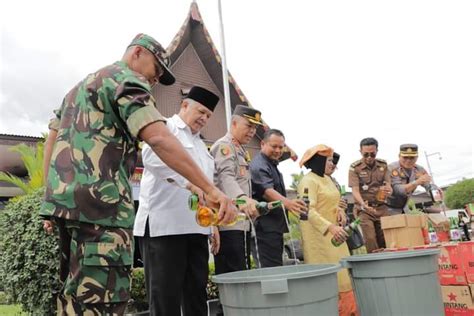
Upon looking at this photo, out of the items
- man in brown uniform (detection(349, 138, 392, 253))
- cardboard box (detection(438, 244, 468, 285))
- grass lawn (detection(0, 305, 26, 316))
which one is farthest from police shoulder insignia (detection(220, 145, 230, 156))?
grass lawn (detection(0, 305, 26, 316))

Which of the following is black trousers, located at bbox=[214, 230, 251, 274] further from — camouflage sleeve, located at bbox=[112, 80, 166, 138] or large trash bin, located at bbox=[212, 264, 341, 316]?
camouflage sleeve, located at bbox=[112, 80, 166, 138]

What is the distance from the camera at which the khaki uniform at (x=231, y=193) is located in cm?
281

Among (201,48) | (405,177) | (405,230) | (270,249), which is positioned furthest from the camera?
(201,48)

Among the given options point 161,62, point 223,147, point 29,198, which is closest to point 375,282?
point 223,147

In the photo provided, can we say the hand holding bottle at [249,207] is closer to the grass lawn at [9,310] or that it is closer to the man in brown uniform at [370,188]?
the man in brown uniform at [370,188]

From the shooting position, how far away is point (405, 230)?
11.7 feet

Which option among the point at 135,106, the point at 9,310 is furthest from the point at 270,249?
the point at 9,310

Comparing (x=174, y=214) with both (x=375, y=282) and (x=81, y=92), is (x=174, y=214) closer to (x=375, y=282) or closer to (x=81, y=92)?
(x=81, y=92)

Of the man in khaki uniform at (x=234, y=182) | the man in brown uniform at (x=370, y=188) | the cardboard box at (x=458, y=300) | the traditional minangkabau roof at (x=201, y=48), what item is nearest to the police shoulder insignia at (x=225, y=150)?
the man in khaki uniform at (x=234, y=182)

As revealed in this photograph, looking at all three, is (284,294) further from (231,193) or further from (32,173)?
(32,173)

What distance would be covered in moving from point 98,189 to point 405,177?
416cm

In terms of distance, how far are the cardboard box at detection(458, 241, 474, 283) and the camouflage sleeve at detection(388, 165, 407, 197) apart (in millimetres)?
1528

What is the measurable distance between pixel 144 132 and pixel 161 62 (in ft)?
1.64

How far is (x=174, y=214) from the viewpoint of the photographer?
236cm
